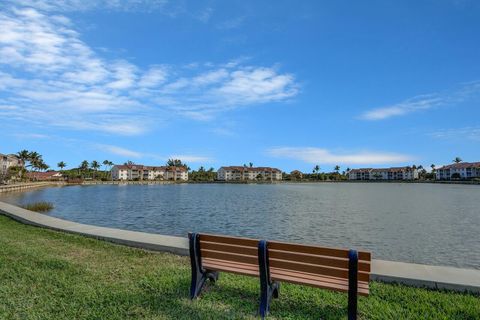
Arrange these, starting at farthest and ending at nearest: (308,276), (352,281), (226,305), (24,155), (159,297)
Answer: (24,155), (159,297), (226,305), (308,276), (352,281)

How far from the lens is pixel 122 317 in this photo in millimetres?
4617

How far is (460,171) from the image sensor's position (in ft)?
577

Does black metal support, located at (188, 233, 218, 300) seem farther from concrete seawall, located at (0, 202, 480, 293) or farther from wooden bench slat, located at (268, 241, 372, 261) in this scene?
concrete seawall, located at (0, 202, 480, 293)

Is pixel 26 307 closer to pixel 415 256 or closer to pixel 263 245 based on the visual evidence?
pixel 263 245

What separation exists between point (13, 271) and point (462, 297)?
7.90m

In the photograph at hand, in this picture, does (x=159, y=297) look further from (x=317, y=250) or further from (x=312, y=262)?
(x=317, y=250)

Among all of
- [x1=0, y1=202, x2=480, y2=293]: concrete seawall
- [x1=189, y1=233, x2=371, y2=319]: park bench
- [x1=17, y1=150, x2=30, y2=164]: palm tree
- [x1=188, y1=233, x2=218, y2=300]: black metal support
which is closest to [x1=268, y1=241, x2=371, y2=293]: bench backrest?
[x1=189, y1=233, x2=371, y2=319]: park bench

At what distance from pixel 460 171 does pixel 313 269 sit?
204633 mm

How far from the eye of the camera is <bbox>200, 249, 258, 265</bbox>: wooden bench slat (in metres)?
5.06

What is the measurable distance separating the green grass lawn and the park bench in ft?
1.29

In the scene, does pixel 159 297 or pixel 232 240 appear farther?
pixel 159 297

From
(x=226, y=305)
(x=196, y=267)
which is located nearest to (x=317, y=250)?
(x=226, y=305)

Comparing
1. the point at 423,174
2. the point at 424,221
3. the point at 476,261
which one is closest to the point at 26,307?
the point at 476,261

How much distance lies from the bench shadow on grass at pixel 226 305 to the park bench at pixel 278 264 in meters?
0.22
